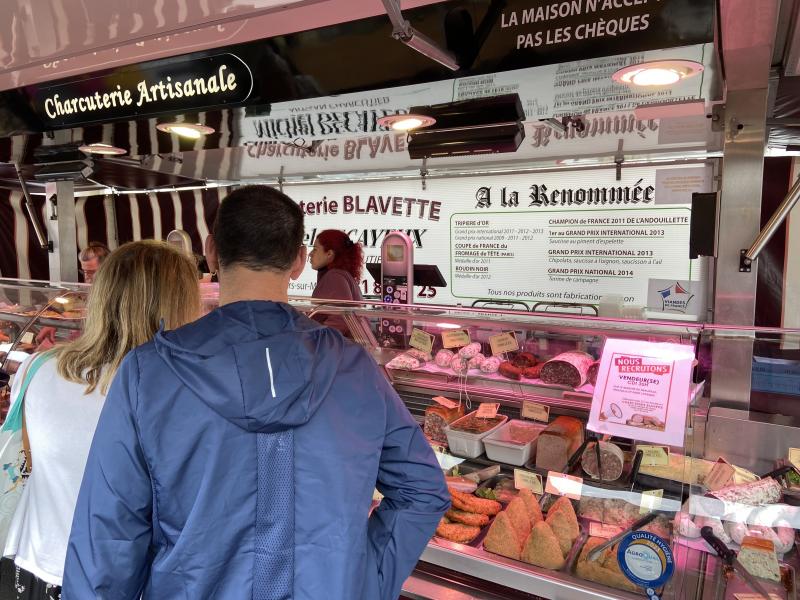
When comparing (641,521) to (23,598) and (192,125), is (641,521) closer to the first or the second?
(23,598)

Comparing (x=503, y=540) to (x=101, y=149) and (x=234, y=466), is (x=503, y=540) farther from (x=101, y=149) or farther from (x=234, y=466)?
(x=101, y=149)

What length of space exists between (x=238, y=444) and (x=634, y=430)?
5.15 feet

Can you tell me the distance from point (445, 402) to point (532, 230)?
4.14 meters

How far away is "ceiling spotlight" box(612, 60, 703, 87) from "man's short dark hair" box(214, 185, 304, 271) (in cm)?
165

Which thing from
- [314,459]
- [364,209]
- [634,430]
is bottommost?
[634,430]

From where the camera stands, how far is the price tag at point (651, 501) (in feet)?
7.17

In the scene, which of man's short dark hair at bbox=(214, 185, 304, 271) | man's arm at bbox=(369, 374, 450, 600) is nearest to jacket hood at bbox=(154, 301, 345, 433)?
man's short dark hair at bbox=(214, 185, 304, 271)

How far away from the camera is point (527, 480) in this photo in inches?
101

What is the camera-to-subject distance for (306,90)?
3025 mm

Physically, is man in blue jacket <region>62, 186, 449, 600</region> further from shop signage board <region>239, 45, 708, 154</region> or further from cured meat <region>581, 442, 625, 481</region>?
shop signage board <region>239, 45, 708, 154</region>

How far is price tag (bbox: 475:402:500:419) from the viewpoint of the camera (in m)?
2.91

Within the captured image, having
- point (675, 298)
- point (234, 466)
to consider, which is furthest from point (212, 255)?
point (675, 298)

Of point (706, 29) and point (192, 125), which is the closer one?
point (706, 29)

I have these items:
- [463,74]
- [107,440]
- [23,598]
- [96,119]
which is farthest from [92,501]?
[96,119]
